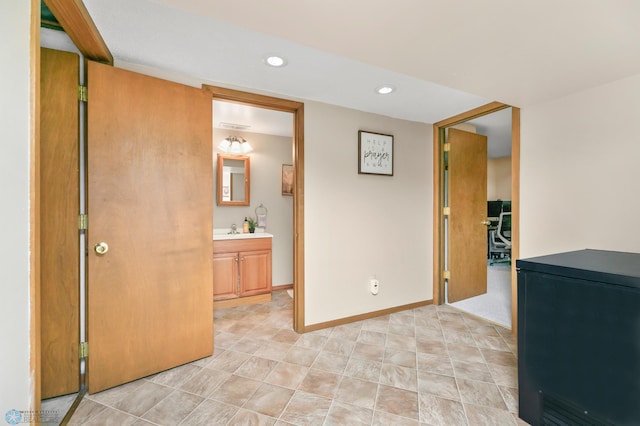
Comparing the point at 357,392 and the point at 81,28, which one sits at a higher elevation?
the point at 81,28

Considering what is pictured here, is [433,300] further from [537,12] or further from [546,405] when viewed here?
[537,12]

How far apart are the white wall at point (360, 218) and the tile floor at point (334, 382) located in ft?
1.40

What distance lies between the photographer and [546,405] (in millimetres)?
1271

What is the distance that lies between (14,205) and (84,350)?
4.42 feet

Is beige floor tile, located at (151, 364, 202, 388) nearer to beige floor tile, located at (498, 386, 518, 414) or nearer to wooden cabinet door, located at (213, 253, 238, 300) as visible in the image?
wooden cabinet door, located at (213, 253, 238, 300)

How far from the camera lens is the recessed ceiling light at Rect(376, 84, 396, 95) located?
2209mm

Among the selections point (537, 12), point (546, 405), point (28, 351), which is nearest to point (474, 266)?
point (546, 405)

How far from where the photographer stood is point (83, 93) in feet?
5.45

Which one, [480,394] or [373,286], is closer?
[480,394]

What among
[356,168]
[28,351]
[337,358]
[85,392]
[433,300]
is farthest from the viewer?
[433,300]

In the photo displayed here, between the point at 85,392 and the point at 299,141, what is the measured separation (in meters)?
2.31

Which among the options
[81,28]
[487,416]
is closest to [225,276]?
[81,28]

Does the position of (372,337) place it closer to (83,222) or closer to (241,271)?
(241,271)

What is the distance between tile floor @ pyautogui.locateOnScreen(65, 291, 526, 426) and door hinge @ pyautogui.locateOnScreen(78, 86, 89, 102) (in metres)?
1.82
